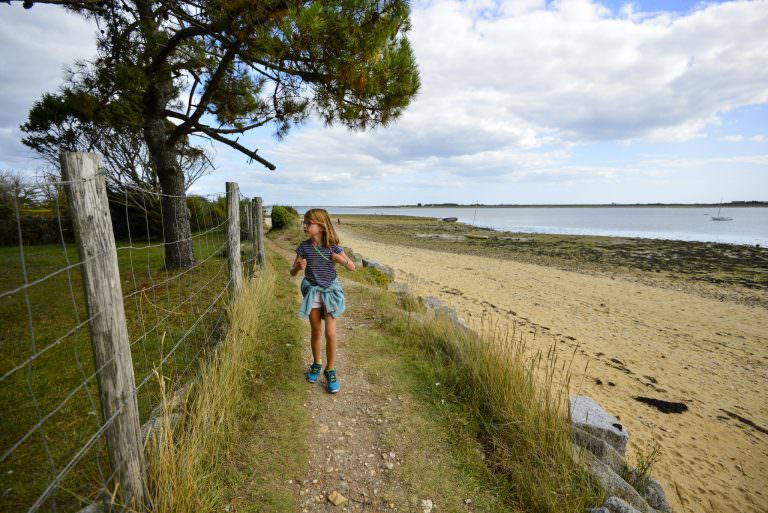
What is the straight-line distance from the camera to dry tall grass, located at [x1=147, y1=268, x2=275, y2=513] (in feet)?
6.65

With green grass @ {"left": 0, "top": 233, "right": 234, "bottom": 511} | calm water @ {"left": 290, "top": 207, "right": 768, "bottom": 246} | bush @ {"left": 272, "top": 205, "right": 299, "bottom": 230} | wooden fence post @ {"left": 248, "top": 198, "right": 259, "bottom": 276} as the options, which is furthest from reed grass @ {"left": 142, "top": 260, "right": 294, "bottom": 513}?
calm water @ {"left": 290, "top": 207, "right": 768, "bottom": 246}

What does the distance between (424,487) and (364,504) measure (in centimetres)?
44

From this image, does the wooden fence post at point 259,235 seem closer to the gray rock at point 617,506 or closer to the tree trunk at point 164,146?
the tree trunk at point 164,146

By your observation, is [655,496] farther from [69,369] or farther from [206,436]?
[69,369]

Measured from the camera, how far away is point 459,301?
9758 millimetres

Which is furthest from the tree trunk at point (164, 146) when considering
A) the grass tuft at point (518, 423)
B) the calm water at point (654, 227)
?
the calm water at point (654, 227)

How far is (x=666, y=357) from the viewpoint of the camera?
261 inches

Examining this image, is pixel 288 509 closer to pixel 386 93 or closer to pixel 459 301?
pixel 386 93

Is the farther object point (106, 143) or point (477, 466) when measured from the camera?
point (106, 143)

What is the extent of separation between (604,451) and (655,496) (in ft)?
1.37

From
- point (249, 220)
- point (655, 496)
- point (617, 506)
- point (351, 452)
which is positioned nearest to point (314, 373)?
point (351, 452)

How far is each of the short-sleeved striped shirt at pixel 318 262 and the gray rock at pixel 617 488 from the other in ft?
8.36

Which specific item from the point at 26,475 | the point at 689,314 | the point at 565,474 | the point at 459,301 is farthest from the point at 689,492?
the point at 689,314

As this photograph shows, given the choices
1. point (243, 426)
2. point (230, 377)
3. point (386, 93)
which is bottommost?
point (243, 426)
